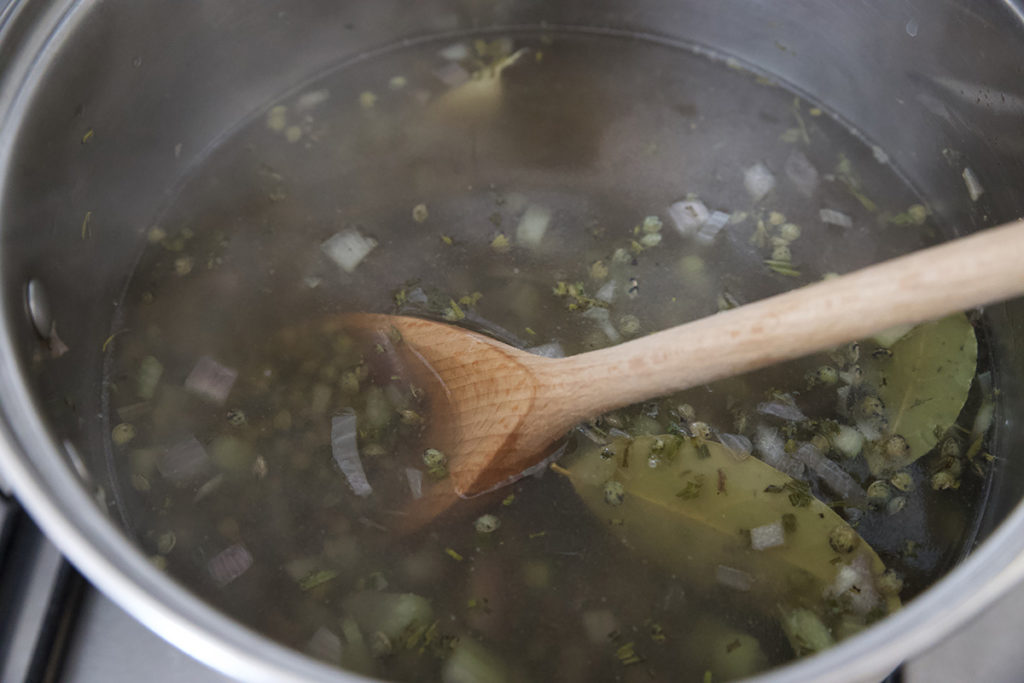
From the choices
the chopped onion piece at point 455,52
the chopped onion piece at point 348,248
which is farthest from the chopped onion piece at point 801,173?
the chopped onion piece at point 348,248

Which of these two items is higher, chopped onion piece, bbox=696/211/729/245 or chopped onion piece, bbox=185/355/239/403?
chopped onion piece, bbox=696/211/729/245

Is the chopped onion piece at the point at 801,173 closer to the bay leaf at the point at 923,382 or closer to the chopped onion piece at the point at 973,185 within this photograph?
the chopped onion piece at the point at 973,185

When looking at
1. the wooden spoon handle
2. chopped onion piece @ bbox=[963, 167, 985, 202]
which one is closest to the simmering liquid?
chopped onion piece @ bbox=[963, 167, 985, 202]

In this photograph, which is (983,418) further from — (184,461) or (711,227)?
(184,461)

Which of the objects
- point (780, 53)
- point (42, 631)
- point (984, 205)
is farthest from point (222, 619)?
point (780, 53)

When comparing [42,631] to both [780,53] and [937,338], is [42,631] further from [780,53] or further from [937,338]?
[780,53]

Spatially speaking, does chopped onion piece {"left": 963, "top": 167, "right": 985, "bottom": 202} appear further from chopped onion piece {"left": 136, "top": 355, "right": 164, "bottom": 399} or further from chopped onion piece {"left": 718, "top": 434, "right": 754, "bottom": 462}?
A: chopped onion piece {"left": 136, "top": 355, "right": 164, "bottom": 399}

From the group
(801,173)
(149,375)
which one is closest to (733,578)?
(801,173)
